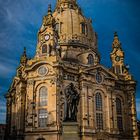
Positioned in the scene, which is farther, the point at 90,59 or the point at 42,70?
the point at 90,59

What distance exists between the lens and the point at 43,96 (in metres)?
49.2

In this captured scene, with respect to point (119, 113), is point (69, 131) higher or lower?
lower

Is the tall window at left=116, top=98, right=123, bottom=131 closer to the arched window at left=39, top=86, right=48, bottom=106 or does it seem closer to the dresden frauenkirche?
the dresden frauenkirche

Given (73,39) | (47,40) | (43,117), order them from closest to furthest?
(43,117)
(47,40)
(73,39)

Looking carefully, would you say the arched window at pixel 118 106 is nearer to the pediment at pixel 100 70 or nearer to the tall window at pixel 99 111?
the pediment at pixel 100 70

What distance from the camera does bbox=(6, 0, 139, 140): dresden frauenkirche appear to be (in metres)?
47.4

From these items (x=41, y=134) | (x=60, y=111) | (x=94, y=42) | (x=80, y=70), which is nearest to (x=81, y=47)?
(x=94, y=42)

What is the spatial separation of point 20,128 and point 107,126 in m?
16.0

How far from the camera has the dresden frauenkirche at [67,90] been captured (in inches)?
1868

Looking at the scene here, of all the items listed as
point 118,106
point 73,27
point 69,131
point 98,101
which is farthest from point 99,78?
point 69,131

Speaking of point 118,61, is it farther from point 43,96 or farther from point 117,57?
point 43,96

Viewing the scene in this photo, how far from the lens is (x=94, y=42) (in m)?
65.2

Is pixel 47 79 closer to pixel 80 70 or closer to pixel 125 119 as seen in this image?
pixel 80 70

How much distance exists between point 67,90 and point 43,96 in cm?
879
